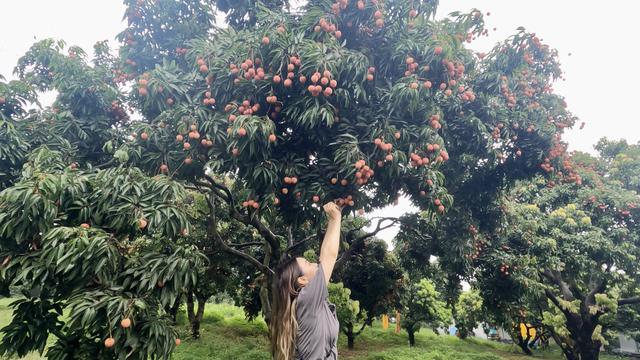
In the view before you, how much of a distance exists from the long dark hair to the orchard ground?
8.01 metres

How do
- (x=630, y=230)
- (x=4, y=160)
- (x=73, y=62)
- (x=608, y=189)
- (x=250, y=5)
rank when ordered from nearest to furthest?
(x=4, y=160) < (x=73, y=62) < (x=250, y=5) < (x=630, y=230) < (x=608, y=189)

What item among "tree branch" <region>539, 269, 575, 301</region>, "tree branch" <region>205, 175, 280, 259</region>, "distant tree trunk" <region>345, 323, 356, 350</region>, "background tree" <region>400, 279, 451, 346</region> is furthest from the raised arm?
"background tree" <region>400, 279, 451, 346</region>

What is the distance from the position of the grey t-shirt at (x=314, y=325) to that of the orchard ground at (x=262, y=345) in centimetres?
825

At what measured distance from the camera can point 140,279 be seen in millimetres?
3213

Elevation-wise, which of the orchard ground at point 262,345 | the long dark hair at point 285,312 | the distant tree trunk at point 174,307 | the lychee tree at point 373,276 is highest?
the lychee tree at point 373,276

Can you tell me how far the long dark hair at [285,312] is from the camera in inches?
91.9

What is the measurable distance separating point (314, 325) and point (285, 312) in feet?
0.69

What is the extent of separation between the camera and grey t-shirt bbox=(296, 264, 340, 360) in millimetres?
2285

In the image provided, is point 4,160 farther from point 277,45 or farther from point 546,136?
point 546,136

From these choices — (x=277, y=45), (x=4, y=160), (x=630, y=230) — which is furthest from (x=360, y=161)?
(x=630, y=230)

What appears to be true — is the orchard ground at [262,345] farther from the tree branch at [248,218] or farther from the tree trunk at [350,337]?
the tree branch at [248,218]

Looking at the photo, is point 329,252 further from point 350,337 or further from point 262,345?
point 350,337

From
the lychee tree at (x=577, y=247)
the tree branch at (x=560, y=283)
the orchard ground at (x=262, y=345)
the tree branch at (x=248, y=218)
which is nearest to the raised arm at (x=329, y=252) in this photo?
the tree branch at (x=248, y=218)

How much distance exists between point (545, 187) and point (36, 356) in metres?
13.9
